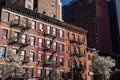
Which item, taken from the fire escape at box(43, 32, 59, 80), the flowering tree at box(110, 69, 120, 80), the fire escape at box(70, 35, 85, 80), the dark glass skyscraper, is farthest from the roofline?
the dark glass skyscraper

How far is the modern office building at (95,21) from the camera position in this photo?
108850 millimetres

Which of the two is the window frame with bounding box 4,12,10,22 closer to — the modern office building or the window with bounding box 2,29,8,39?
the window with bounding box 2,29,8,39

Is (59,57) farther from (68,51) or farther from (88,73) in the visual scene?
(88,73)

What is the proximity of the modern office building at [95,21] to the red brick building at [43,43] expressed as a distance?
44.5m

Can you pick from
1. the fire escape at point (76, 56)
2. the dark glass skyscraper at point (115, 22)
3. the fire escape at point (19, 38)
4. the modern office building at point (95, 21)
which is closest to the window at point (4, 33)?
the fire escape at point (19, 38)

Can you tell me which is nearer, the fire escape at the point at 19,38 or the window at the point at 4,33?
the window at the point at 4,33

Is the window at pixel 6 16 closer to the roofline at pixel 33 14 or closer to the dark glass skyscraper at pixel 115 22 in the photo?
the roofline at pixel 33 14

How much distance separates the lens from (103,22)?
4540 inches

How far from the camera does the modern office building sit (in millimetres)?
108850

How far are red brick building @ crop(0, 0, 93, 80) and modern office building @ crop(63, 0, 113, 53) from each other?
44.5 m

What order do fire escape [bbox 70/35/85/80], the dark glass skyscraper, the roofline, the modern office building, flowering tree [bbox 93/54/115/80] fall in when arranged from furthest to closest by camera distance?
the dark glass skyscraper → the modern office building → flowering tree [bbox 93/54/115/80] → fire escape [bbox 70/35/85/80] → the roofline

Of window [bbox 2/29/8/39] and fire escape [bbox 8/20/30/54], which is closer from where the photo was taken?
window [bbox 2/29/8/39]

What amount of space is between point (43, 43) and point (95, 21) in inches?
2514

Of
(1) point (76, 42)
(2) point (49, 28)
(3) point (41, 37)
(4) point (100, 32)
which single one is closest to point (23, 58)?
(3) point (41, 37)
